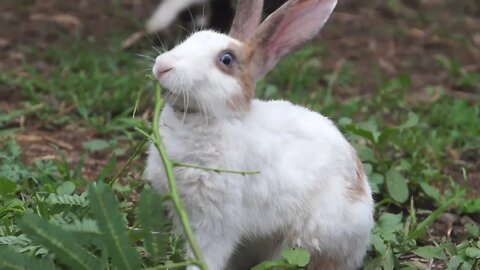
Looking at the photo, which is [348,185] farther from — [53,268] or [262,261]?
[53,268]

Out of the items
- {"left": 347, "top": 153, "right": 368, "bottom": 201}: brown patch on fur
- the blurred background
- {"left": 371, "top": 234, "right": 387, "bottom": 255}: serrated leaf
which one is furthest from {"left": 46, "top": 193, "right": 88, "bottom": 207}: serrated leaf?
{"left": 371, "top": 234, "right": 387, "bottom": 255}: serrated leaf

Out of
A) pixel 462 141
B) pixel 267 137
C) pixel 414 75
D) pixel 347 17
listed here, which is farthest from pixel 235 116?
pixel 347 17

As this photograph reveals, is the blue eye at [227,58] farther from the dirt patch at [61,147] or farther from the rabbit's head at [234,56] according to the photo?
the dirt patch at [61,147]

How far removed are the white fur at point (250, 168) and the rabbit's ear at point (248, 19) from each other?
0.67ft

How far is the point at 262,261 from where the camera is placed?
3.18 meters

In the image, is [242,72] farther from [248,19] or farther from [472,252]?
[472,252]

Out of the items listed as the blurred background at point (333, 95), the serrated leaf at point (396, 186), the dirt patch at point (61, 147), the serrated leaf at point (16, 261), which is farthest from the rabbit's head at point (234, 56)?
the dirt patch at point (61, 147)

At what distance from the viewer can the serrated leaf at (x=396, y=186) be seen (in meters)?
3.90

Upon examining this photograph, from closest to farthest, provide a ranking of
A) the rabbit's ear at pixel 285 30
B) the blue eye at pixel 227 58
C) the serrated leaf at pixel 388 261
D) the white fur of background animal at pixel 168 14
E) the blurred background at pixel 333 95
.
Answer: the blue eye at pixel 227 58, the rabbit's ear at pixel 285 30, the serrated leaf at pixel 388 261, the blurred background at pixel 333 95, the white fur of background animal at pixel 168 14

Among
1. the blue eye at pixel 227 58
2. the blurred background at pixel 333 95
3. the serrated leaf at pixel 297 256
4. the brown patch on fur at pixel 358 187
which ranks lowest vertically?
the blurred background at pixel 333 95

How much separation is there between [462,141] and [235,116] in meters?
2.23

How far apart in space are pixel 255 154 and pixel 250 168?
5 centimetres

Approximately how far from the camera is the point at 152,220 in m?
2.63

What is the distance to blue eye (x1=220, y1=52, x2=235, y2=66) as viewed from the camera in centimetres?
289
